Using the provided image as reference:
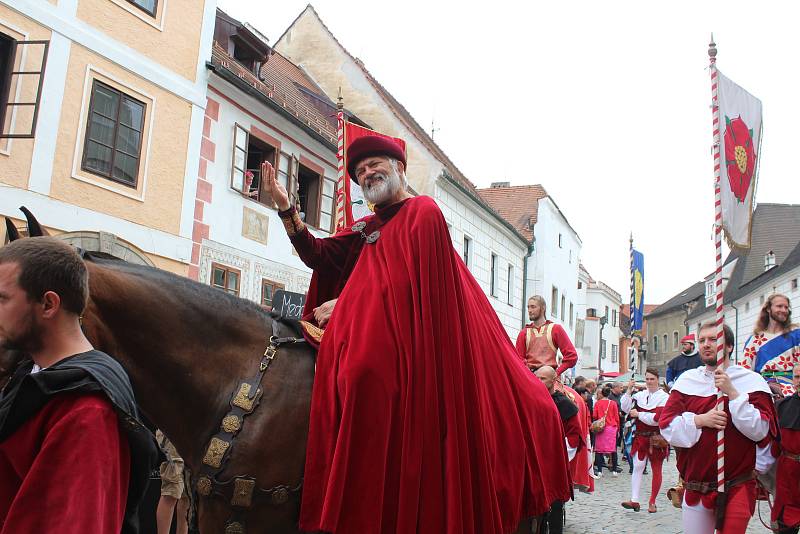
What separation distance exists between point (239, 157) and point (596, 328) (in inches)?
1532

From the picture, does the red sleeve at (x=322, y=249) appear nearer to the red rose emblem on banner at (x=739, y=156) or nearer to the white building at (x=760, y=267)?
the red rose emblem on banner at (x=739, y=156)

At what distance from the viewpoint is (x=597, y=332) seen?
48.7 metres

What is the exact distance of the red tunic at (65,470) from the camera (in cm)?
153

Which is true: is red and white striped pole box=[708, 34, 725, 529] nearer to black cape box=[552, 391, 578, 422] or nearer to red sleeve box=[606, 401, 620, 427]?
black cape box=[552, 391, 578, 422]

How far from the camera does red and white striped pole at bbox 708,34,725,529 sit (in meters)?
4.71

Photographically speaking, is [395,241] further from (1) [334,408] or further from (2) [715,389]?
(2) [715,389]

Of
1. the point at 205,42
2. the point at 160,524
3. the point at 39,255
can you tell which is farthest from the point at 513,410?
the point at 205,42

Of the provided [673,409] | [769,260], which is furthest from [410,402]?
[769,260]

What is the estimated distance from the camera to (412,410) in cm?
268

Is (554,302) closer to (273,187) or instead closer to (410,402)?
(273,187)

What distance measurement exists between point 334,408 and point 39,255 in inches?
49.0

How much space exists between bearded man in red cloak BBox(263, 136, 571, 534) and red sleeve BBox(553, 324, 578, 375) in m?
4.46

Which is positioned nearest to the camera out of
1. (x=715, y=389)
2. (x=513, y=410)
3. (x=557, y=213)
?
(x=513, y=410)

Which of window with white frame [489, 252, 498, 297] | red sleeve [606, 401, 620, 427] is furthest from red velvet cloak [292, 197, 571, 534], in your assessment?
window with white frame [489, 252, 498, 297]
